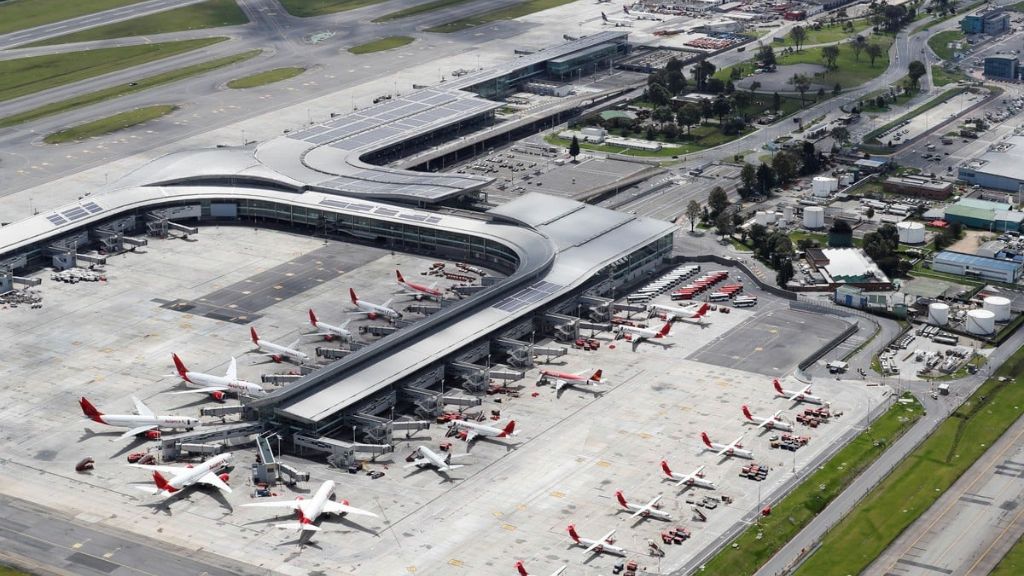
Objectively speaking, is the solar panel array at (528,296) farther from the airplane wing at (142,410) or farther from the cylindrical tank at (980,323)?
the cylindrical tank at (980,323)

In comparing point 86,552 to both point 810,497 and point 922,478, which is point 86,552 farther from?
point 922,478

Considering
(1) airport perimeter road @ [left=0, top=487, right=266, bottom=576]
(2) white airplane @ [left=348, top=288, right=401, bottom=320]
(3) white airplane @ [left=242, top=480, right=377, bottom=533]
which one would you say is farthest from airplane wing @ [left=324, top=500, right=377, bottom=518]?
(2) white airplane @ [left=348, top=288, right=401, bottom=320]

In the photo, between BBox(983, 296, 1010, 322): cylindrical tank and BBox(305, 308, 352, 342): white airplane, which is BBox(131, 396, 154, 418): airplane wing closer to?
BBox(305, 308, 352, 342): white airplane

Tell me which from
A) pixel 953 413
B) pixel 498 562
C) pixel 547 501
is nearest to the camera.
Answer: pixel 498 562

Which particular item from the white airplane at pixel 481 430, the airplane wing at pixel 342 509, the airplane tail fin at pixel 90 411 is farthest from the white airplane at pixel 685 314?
the airplane tail fin at pixel 90 411

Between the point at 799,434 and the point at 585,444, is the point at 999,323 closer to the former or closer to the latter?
the point at 799,434

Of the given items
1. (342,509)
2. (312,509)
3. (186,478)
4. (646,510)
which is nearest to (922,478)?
(646,510)

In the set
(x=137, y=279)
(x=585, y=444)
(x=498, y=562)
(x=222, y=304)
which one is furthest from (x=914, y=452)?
(x=137, y=279)
